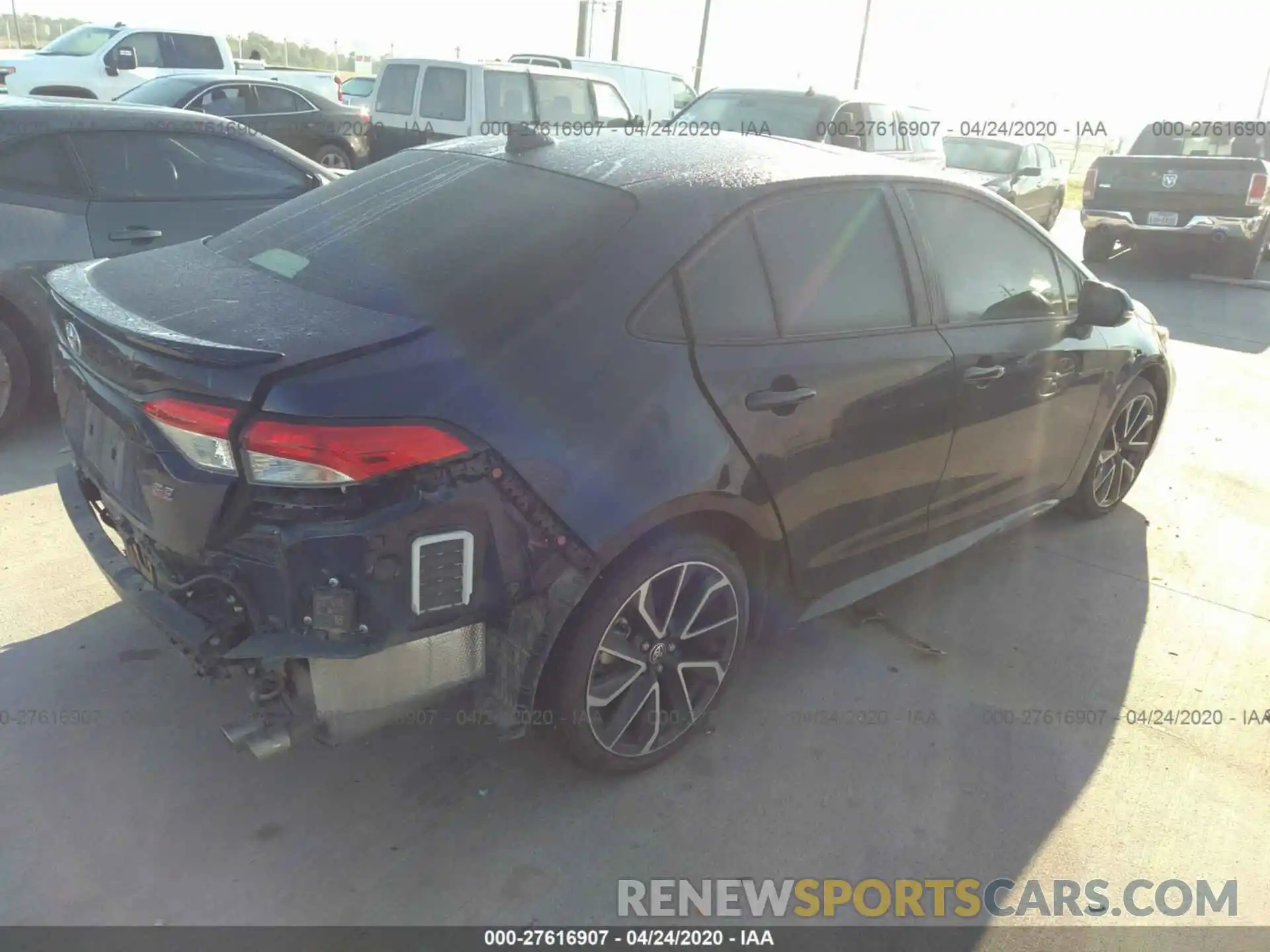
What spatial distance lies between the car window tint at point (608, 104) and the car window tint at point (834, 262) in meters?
11.0

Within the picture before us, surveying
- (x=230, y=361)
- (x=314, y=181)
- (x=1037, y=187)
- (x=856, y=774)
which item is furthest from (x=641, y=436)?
(x=1037, y=187)

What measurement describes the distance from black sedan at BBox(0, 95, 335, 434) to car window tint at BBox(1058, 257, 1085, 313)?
167 inches

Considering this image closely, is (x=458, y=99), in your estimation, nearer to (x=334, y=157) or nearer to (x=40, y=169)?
(x=334, y=157)

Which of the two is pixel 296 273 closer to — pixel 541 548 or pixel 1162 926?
pixel 541 548

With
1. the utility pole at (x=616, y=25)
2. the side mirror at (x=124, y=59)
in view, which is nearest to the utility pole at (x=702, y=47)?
the utility pole at (x=616, y=25)

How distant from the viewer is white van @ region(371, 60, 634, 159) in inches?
472

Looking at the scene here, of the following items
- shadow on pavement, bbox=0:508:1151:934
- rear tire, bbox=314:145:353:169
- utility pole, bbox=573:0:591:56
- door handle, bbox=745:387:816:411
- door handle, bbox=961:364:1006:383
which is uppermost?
utility pole, bbox=573:0:591:56

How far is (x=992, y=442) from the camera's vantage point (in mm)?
3602

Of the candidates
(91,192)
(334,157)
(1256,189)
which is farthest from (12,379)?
(1256,189)

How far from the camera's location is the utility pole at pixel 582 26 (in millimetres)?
A: 24359

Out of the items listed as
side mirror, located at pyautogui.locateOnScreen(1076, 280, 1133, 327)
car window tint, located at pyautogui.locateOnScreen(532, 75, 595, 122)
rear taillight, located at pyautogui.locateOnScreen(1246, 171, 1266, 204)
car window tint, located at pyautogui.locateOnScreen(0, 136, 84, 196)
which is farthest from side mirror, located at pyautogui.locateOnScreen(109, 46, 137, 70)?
side mirror, located at pyautogui.locateOnScreen(1076, 280, 1133, 327)

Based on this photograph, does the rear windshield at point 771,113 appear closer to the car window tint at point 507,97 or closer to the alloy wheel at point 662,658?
the car window tint at point 507,97

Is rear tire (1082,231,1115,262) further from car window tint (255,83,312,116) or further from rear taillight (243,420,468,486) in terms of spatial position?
rear taillight (243,420,468,486)

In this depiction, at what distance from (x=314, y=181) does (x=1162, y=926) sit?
5.70m
